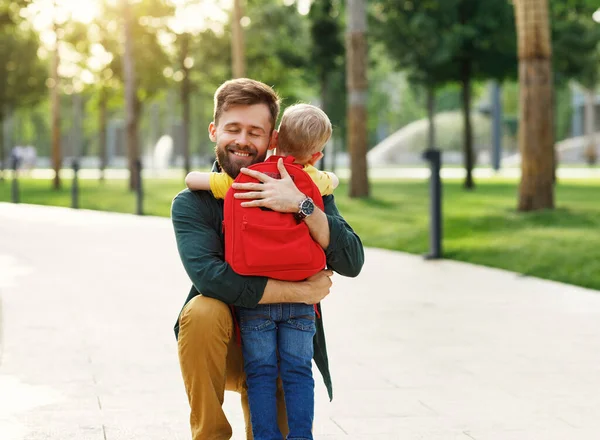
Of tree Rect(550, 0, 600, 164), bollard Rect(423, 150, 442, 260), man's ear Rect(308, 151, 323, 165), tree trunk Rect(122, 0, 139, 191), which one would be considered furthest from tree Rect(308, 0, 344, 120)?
man's ear Rect(308, 151, 323, 165)

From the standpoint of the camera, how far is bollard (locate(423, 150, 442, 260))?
12016 millimetres

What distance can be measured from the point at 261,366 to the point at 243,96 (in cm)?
90

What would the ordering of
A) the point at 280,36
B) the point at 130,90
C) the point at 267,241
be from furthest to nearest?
the point at 280,36
the point at 130,90
the point at 267,241

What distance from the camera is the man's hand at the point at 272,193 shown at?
12.3 ft

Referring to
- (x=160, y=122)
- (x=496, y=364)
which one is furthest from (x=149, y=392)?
(x=160, y=122)

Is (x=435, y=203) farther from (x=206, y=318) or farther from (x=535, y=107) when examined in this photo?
(x=206, y=318)

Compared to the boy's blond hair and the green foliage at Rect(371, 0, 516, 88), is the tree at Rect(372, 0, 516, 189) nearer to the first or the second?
the green foliage at Rect(371, 0, 516, 88)

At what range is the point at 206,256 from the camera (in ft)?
12.7

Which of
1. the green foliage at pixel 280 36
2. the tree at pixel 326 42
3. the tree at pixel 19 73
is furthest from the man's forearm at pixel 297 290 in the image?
the tree at pixel 19 73

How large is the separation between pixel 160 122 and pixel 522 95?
251 feet

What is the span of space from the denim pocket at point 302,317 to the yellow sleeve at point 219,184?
1.46ft

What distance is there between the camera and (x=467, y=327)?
7680 mm

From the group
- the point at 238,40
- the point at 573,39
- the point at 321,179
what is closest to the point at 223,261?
the point at 321,179

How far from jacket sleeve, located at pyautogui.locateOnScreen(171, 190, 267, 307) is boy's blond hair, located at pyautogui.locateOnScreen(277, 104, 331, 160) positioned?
380 millimetres
